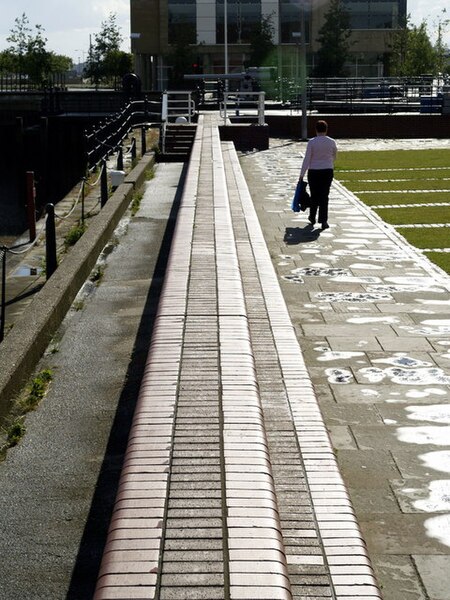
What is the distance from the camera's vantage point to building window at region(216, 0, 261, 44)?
3273 inches

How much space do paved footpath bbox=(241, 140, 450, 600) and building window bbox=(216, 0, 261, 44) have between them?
68.8 meters

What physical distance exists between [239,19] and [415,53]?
13145 mm

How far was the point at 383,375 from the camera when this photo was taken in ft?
28.3

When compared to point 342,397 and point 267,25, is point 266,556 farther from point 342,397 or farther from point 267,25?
point 267,25

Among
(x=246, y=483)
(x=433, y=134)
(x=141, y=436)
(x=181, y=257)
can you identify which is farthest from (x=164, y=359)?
(x=433, y=134)

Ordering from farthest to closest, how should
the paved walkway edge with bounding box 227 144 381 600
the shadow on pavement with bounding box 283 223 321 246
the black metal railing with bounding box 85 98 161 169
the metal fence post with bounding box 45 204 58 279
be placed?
the black metal railing with bounding box 85 98 161 169, the shadow on pavement with bounding box 283 223 321 246, the metal fence post with bounding box 45 204 58 279, the paved walkway edge with bounding box 227 144 381 600

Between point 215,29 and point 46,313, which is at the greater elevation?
point 215,29

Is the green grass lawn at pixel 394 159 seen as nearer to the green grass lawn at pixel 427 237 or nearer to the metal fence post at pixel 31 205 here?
the metal fence post at pixel 31 205

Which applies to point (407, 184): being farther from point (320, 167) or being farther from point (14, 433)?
point (14, 433)

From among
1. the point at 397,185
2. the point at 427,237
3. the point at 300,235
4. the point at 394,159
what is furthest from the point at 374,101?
the point at 300,235

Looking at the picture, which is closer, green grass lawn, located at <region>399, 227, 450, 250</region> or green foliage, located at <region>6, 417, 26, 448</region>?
green foliage, located at <region>6, 417, 26, 448</region>

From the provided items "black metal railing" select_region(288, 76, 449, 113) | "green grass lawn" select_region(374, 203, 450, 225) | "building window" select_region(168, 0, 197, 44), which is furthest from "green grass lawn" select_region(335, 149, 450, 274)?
"building window" select_region(168, 0, 197, 44)

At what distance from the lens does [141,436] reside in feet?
19.5

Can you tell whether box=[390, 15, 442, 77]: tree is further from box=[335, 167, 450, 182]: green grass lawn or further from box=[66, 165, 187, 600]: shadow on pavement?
box=[66, 165, 187, 600]: shadow on pavement
